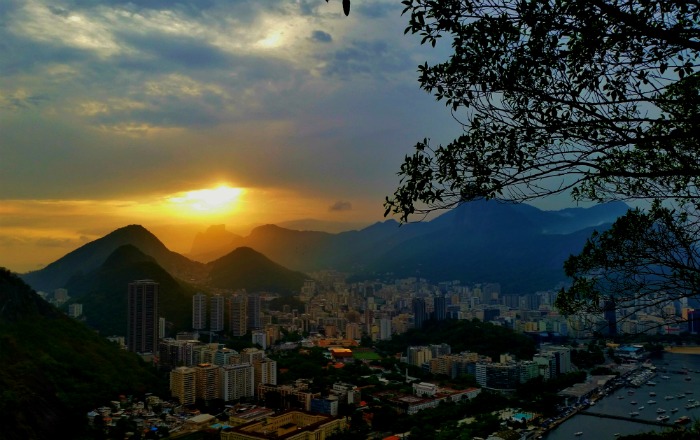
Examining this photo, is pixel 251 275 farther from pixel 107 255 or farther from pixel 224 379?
pixel 224 379

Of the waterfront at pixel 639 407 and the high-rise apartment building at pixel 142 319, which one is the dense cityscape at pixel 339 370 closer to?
the high-rise apartment building at pixel 142 319

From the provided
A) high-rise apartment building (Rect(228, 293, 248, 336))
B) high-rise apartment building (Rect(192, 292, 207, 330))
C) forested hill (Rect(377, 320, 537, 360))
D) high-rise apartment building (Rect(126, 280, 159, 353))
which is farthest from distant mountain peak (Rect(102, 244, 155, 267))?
forested hill (Rect(377, 320, 537, 360))

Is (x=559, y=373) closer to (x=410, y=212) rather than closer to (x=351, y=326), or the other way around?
(x=351, y=326)

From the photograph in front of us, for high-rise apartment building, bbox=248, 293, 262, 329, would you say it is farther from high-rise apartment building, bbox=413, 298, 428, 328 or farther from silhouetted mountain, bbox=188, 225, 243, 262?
silhouetted mountain, bbox=188, 225, 243, 262

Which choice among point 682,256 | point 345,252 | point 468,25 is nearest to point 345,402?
point 682,256

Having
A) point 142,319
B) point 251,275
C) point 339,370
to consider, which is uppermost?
point 251,275

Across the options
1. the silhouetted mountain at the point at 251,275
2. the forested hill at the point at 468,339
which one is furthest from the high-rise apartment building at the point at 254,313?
the silhouetted mountain at the point at 251,275

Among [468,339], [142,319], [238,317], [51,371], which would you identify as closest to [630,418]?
[468,339]
